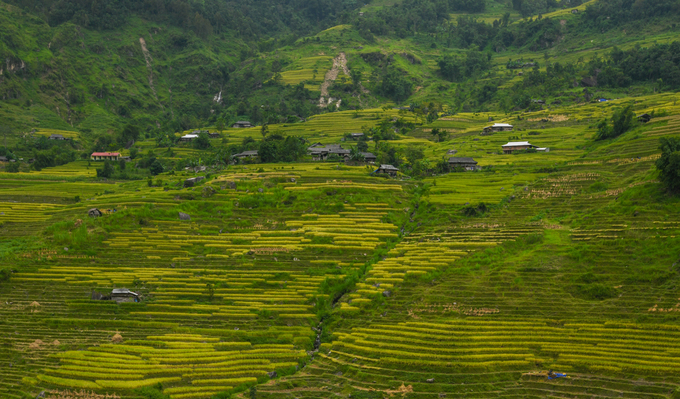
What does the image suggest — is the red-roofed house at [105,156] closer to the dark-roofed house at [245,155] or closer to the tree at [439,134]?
the dark-roofed house at [245,155]

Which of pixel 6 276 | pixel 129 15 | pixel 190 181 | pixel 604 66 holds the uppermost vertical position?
pixel 129 15

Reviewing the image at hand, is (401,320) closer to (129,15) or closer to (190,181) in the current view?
(190,181)

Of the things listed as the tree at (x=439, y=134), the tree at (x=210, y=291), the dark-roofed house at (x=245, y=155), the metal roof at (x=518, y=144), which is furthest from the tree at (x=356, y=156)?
the tree at (x=210, y=291)

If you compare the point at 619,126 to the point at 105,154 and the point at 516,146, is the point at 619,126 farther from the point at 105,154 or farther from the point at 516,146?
the point at 105,154

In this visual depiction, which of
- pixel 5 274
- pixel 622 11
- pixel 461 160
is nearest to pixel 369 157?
pixel 461 160

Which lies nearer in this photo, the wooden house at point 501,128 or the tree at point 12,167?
the tree at point 12,167

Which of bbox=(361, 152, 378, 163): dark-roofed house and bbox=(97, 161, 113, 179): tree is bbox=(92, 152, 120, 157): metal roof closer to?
bbox=(97, 161, 113, 179): tree

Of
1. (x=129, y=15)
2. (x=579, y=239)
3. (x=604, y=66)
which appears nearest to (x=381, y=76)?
(x=604, y=66)
